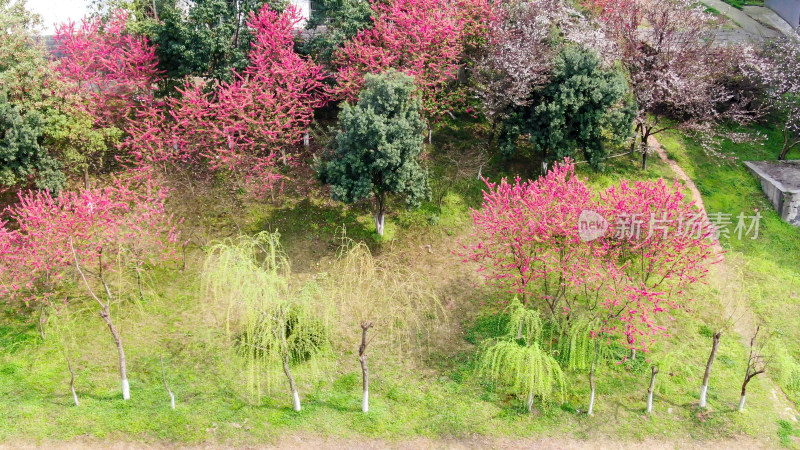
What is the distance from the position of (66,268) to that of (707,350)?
21.0 metres

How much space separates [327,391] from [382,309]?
11.4 feet

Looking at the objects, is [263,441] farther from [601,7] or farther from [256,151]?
[601,7]

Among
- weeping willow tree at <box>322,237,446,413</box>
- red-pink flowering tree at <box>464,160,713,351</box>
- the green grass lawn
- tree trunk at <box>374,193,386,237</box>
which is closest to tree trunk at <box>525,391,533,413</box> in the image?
red-pink flowering tree at <box>464,160,713,351</box>

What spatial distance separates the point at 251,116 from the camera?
84.0ft

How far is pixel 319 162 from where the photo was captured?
2444 cm

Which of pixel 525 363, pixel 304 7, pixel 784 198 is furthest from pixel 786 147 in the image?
pixel 304 7

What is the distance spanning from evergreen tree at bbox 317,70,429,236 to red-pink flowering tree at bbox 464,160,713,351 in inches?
152

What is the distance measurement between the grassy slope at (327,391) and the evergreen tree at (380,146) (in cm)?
434

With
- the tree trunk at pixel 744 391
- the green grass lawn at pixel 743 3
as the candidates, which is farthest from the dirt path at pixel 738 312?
the green grass lawn at pixel 743 3

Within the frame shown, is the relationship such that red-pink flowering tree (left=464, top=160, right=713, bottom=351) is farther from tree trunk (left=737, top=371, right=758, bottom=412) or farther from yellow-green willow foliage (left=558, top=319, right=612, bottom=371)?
tree trunk (left=737, top=371, right=758, bottom=412)

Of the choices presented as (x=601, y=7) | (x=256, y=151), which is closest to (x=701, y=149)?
(x=601, y=7)

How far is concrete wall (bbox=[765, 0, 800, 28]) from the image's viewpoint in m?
36.5

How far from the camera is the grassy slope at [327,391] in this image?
18297 mm
